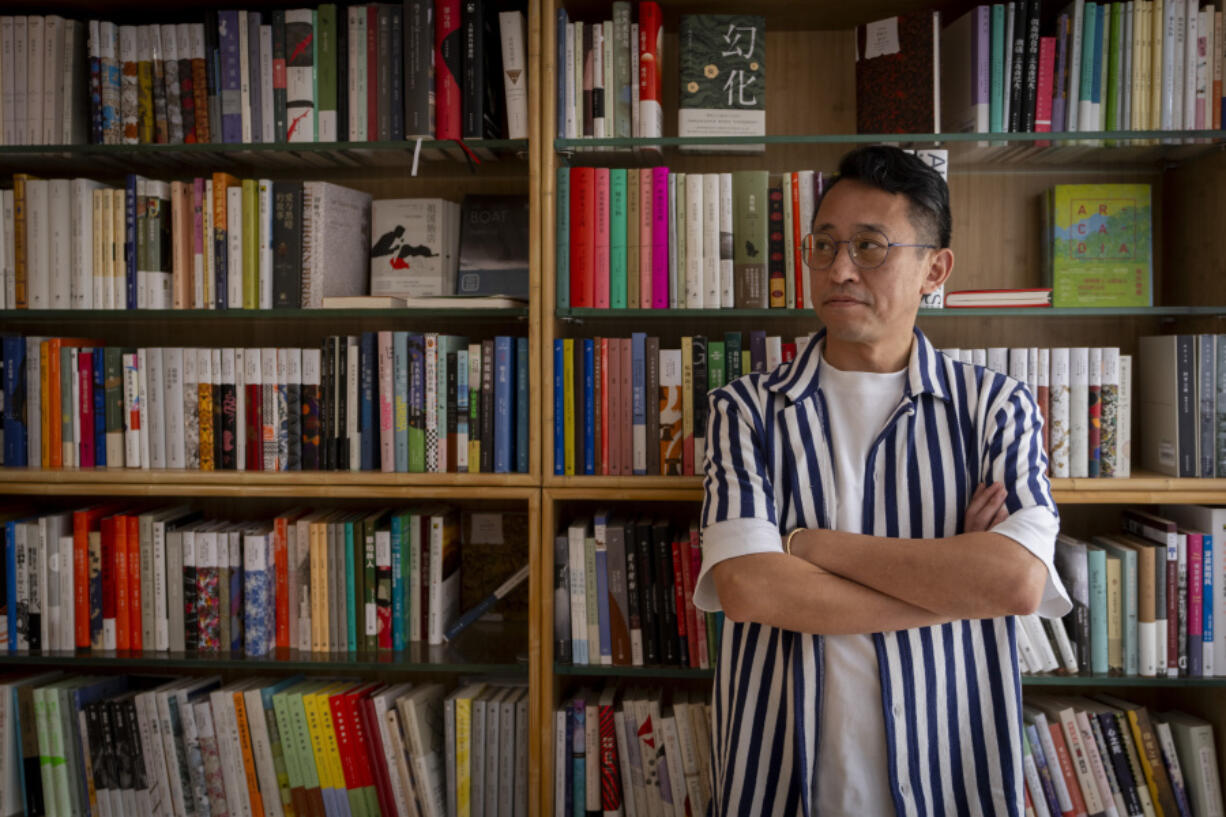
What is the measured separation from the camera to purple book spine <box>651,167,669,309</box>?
190cm

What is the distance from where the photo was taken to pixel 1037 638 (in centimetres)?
187

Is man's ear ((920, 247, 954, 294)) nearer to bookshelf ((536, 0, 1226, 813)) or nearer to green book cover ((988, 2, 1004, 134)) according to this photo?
bookshelf ((536, 0, 1226, 813))

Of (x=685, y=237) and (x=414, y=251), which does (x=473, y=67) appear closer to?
(x=414, y=251)

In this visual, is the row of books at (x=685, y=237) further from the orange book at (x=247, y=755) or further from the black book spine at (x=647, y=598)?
the orange book at (x=247, y=755)

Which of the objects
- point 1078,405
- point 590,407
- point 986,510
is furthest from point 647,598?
point 1078,405

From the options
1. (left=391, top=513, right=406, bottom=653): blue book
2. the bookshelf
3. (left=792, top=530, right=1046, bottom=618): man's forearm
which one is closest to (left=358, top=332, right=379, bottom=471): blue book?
(left=391, top=513, right=406, bottom=653): blue book

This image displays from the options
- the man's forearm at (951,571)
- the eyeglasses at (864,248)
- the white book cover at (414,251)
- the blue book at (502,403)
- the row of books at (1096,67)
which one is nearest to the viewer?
the man's forearm at (951,571)

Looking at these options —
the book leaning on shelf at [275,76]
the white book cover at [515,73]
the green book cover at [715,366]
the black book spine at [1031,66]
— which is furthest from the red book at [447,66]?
the black book spine at [1031,66]

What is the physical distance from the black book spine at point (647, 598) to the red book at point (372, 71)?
1079mm

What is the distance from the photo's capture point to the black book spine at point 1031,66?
185cm

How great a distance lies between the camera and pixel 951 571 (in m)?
1.33

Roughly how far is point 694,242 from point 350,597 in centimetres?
112

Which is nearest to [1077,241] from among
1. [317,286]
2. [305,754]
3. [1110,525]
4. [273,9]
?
[1110,525]

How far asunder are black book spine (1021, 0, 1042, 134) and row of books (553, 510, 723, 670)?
114 centimetres
